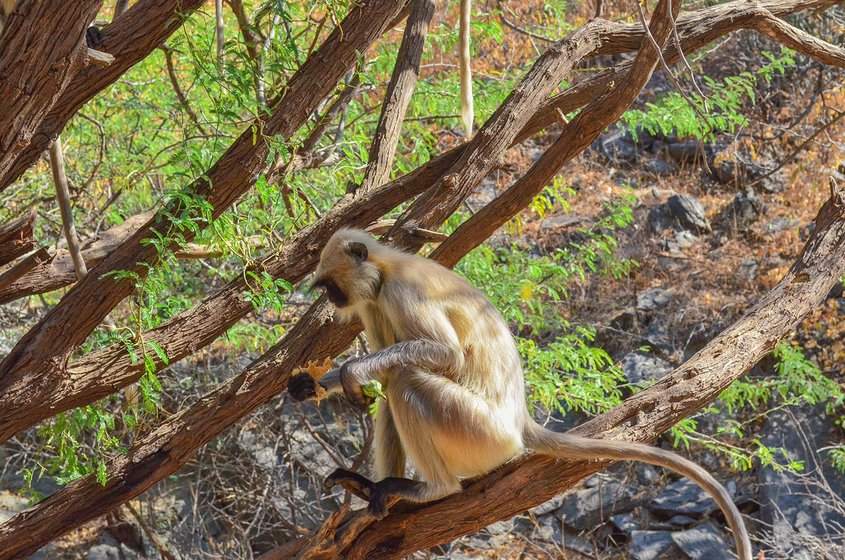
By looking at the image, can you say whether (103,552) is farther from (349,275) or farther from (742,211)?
(742,211)

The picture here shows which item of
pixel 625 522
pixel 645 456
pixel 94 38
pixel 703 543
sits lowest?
pixel 703 543

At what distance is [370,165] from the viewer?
15.7 feet

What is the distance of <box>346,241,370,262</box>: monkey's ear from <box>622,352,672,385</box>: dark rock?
5.37 m

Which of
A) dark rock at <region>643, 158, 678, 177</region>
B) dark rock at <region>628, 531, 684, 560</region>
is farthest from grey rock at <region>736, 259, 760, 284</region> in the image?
dark rock at <region>628, 531, 684, 560</region>

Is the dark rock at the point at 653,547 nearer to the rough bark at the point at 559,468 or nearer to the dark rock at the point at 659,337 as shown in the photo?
the dark rock at the point at 659,337

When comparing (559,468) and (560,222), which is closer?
(559,468)

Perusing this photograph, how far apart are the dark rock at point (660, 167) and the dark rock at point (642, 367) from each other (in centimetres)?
373

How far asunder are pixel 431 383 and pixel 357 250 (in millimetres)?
691

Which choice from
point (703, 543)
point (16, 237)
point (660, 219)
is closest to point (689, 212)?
point (660, 219)

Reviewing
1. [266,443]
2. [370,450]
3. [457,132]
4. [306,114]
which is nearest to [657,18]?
[306,114]

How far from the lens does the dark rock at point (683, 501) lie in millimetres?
7828

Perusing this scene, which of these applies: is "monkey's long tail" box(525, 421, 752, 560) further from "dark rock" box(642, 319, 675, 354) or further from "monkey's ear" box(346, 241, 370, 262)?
"dark rock" box(642, 319, 675, 354)

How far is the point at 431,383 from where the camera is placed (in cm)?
363

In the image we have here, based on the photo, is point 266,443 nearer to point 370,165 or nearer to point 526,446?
point 370,165
